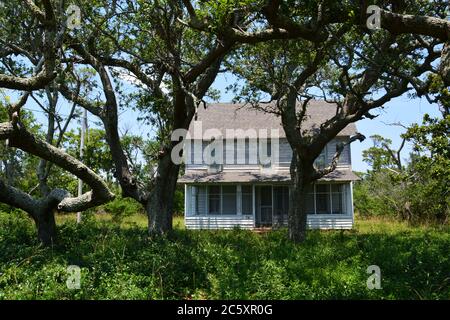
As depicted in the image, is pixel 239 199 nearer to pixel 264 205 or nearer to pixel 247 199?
pixel 247 199

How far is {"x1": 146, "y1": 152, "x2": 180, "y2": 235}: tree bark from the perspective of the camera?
14.8 m

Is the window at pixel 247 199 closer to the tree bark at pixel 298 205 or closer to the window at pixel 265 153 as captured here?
the window at pixel 265 153

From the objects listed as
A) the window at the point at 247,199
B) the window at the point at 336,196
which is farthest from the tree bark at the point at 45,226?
the window at the point at 336,196

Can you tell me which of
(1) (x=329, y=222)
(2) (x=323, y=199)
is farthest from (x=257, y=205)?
(1) (x=329, y=222)

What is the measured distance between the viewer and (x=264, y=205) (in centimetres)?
2967

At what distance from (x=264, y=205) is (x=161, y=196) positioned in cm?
1551

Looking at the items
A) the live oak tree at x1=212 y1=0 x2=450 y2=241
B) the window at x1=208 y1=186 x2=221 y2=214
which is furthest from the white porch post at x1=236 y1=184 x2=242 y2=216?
the live oak tree at x1=212 y1=0 x2=450 y2=241

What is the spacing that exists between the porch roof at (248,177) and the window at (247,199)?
1186 millimetres

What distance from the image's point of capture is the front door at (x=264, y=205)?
2945 cm

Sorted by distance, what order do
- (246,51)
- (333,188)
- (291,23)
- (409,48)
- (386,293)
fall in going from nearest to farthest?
1. (386,293)
2. (291,23)
3. (409,48)
4. (246,51)
5. (333,188)
